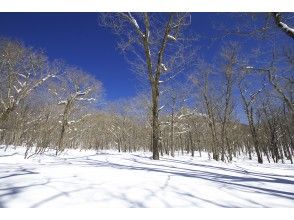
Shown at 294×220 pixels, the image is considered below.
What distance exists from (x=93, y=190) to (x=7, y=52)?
67.3 feet

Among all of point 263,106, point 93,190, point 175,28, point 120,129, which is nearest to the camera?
point 93,190

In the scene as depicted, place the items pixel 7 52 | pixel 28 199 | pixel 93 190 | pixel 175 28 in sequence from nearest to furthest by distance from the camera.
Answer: pixel 28 199
pixel 93 190
pixel 175 28
pixel 7 52

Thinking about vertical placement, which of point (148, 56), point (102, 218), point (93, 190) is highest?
point (148, 56)

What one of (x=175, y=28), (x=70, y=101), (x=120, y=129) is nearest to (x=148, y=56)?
(x=175, y=28)

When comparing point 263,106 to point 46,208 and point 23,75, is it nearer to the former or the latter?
point 23,75

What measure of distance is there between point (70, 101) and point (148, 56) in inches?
583

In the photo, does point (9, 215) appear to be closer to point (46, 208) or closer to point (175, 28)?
point (46, 208)

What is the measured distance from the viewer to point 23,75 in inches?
806

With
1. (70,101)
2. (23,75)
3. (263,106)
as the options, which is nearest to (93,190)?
(23,75)

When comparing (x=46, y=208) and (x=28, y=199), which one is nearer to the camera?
(x=46, y=208)

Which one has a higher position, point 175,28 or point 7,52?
point 7,52

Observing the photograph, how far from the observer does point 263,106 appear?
31.8 metres
